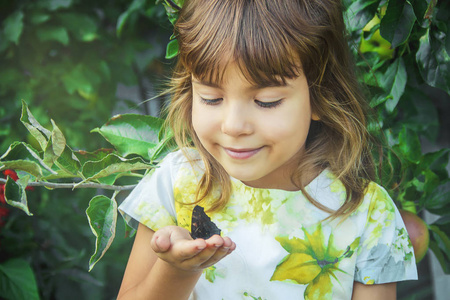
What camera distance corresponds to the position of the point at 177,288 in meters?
0.88

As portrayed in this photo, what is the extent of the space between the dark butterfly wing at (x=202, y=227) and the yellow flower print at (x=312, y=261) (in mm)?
155

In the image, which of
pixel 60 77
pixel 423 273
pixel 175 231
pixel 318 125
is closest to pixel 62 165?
pixel 175 231

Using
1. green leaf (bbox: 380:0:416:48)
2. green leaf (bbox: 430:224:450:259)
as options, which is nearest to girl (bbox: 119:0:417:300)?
green leaf (bbox: 380:0:416:48)

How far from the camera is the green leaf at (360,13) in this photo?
114 cm

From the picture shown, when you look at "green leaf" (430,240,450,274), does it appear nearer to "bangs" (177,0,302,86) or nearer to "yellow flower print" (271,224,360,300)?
"yellow flower print" (271,224,360,300)

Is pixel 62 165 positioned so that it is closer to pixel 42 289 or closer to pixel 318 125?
pixel 318 125

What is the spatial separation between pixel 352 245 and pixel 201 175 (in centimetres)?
29

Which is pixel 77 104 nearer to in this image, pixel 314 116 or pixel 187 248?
pixel 314 116

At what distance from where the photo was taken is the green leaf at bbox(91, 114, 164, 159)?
1.08 meters

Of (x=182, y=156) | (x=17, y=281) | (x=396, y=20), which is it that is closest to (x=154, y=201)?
(x=182, y=156)

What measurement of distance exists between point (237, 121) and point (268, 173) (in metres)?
0.18

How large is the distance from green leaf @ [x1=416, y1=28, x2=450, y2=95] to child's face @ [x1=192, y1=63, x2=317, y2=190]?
33 cm

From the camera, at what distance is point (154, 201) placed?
3.33 feet

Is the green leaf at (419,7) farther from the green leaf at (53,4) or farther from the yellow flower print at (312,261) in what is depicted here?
the green leaf at (53,4)
